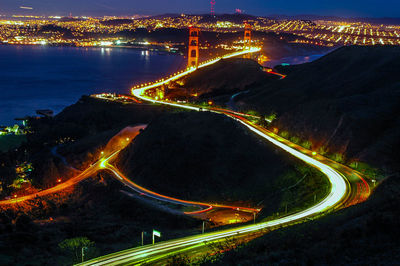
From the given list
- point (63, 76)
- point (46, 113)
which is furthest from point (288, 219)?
point (63, 76)

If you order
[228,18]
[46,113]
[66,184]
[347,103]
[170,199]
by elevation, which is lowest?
[46,113]

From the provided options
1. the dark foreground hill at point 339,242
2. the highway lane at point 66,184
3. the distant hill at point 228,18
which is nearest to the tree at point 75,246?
the dark foreground hill at point 339,242

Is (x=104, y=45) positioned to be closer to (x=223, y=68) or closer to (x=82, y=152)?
(x=223, y=68)

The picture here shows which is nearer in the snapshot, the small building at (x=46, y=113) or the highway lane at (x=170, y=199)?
the highway lane at (x=170, y=199)

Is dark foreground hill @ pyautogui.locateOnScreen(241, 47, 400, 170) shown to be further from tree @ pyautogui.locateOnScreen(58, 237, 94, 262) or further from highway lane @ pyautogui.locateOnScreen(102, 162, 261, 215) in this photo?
tree @ pyautogui.locateOnScreen(58, 237, 94, 262)

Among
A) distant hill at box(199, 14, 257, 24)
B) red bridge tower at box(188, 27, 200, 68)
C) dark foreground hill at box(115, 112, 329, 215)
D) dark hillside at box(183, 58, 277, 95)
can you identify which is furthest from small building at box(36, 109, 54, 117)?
distant hill at box(199, 14, 257, 24)

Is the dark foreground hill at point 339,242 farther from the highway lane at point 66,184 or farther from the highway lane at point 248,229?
→ the highway lane at point 66,184

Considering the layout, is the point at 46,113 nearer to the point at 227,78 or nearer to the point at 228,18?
the point at 227,78
